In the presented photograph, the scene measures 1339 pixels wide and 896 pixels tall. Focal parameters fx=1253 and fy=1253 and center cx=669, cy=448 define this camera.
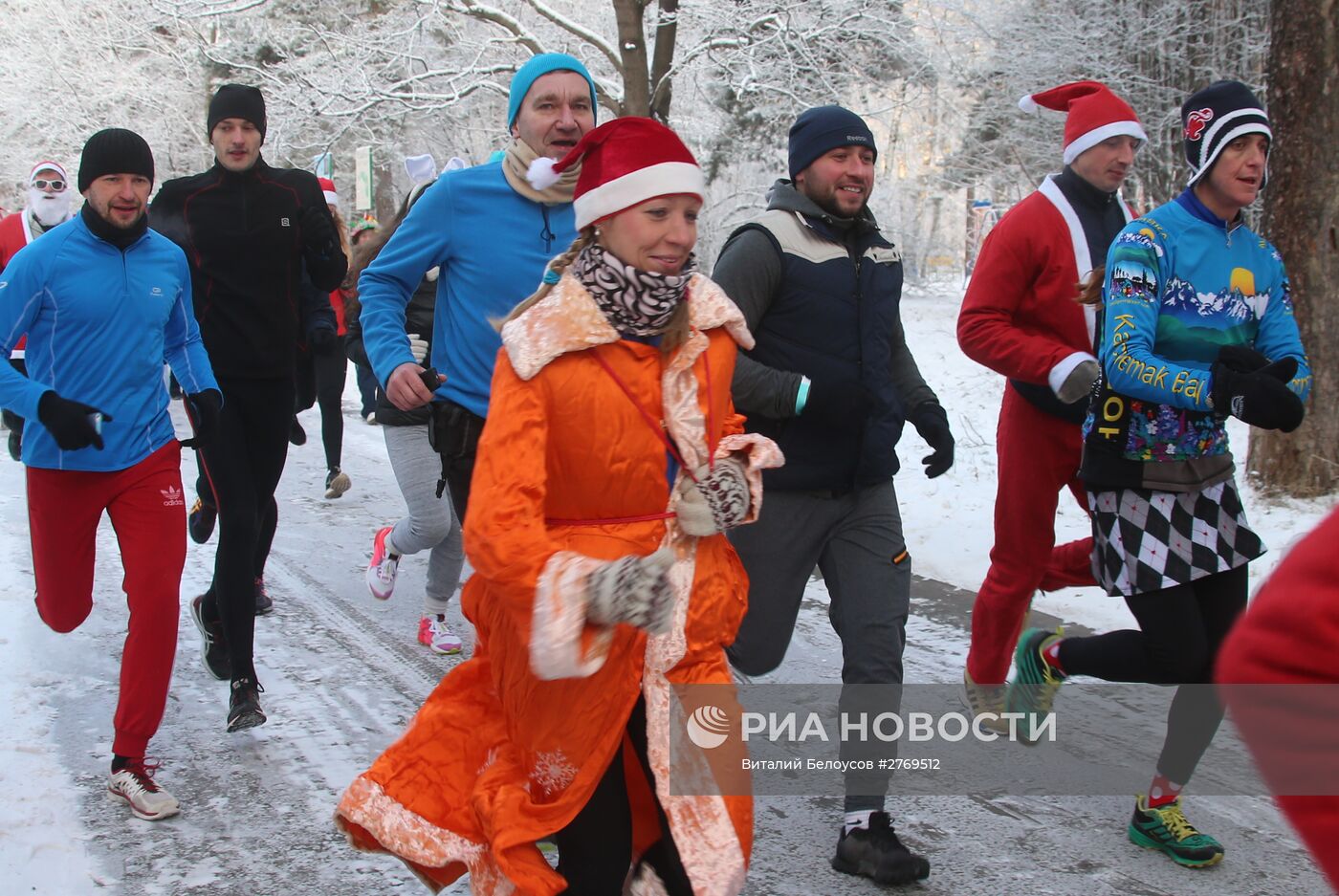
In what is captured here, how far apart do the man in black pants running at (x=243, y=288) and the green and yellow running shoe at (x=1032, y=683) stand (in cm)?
286

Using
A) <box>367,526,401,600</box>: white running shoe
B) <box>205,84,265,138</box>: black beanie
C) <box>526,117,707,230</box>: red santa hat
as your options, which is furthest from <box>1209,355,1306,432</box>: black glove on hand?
<box>367,526,401,600</box>: white running shoe

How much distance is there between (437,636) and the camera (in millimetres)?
5816

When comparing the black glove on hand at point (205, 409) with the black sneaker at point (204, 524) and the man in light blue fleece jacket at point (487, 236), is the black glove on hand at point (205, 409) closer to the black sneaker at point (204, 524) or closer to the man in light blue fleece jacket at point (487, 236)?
the man in light blue fleece jacket at point (487, 236)

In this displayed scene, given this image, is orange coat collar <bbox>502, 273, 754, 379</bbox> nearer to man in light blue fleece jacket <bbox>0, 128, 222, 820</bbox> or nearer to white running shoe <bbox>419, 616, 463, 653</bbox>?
man in light blue fleece jacket <bbox>0, 128, 222, 820</bbox>

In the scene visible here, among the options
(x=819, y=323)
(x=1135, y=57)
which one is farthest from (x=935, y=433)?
(x=1135, y=57)

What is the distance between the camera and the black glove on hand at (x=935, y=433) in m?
3.87

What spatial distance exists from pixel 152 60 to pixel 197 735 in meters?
27.8

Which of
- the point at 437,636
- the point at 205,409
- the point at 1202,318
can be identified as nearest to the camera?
the point at 1202,318

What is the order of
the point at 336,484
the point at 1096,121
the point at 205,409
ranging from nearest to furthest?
1. the point at 1096,121
2. the point at 205,409
3. the point at 336,484

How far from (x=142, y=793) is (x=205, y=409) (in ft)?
4.42

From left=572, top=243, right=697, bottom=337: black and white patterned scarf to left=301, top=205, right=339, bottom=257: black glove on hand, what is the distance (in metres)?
2.85

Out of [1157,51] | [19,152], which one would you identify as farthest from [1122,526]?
[19,152]

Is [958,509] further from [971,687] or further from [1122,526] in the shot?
[1122,526]

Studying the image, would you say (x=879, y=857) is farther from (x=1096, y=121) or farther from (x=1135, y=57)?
(x=1135, y=57)
